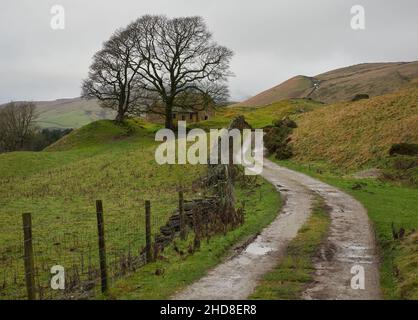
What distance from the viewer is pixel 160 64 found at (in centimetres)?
6669

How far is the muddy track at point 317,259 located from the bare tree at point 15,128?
73173 mm

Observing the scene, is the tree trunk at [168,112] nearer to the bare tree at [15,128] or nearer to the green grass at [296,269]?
the bare tree at [15,128]

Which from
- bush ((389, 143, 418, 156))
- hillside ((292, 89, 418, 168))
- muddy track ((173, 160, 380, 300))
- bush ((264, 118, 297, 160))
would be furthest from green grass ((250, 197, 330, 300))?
bush ((264, 118, 297, 160))

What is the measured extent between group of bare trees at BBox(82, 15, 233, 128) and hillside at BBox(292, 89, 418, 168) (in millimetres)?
17440

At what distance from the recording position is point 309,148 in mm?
45375

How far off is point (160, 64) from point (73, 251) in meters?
51.5

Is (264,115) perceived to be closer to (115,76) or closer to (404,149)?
(115,76)

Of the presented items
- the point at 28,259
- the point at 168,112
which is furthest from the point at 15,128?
the point at 28,259

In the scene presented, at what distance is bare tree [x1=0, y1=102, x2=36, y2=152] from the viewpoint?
8446 cm

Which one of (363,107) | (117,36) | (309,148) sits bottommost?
(309,148)

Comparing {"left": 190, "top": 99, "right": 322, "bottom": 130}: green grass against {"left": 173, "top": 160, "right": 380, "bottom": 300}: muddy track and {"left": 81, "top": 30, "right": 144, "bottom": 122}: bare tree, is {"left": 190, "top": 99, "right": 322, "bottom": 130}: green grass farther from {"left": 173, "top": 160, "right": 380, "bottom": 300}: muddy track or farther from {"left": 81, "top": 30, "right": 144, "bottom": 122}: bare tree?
{"left": 173, "top": 160, "right": 380, "bottom": 300}: muddy track
